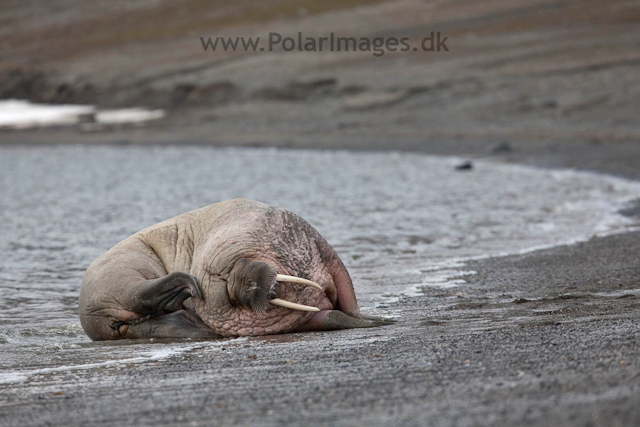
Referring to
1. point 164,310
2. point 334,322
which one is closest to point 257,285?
point 334,322

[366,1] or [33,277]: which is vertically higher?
[366,1]

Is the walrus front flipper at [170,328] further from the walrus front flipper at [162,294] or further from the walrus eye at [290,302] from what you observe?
the walrus eye at [290,302]

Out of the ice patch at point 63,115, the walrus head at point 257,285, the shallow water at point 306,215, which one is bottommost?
the shallow water at point 306,215

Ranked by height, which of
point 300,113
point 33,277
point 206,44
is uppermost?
point 206,44

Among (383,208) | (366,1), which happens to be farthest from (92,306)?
(366,1)

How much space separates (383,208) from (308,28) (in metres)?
35.2

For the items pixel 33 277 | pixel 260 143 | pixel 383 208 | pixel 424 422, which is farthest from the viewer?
pixel 260 143

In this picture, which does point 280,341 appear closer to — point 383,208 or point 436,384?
point 436,384

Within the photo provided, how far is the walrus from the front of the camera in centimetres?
582

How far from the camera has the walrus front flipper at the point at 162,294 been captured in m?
5.94


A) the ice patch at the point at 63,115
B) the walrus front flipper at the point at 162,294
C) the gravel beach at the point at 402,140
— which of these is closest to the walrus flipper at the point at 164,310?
the walrus front flipper at the point at 162,294

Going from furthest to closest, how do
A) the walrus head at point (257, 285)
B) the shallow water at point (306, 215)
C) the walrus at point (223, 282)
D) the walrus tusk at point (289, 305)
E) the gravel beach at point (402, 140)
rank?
the shallow water at point (306, 215)
the walrus at point (223, 282)
the walrus tusk at point (289, 305)
the walrus head at point (257, 285)
the gravel beach at point (402, 140)

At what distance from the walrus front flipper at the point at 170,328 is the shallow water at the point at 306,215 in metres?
0.18

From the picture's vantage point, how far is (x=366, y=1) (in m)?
53.9
